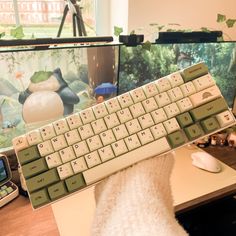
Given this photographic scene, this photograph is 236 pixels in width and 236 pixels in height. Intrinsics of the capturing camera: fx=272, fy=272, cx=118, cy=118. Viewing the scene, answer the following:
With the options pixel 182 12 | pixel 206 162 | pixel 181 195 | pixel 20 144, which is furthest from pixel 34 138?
pixel 182 12

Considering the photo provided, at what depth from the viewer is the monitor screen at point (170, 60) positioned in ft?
2.71

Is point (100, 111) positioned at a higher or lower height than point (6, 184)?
higher

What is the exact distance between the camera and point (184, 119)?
0.50 m

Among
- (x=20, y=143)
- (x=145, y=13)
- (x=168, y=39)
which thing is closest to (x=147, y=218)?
(x=20, y=143)

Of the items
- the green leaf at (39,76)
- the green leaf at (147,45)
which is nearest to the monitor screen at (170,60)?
the green leaf at (147,45)

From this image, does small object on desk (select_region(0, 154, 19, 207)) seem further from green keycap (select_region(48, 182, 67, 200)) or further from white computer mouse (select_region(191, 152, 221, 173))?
white computer mouse (select_region(191, 152, 221, 173))

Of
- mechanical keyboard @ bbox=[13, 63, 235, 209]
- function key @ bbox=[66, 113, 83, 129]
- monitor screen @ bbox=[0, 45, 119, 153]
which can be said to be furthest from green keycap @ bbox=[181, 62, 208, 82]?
monitor screen @ bbox=[0, 45, 119, 153]

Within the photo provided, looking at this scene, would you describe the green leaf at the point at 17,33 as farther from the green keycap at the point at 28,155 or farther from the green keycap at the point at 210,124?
the green keycap at the point at 210,124

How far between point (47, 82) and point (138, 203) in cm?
45

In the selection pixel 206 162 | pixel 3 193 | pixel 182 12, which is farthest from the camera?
pixel 182 12

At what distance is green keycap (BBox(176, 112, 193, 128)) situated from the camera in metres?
0.50

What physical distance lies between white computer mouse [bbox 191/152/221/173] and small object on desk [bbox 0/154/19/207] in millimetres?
507

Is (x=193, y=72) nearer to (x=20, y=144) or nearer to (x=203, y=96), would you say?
(x=203, y=96)

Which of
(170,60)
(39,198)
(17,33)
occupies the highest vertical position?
(17,33)
